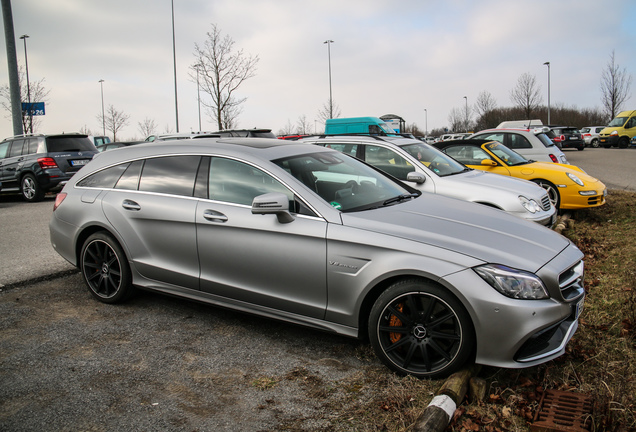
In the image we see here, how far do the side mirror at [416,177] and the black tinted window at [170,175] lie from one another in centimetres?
316

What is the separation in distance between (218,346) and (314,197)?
1.44 meters

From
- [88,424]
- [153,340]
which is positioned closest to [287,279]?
[153,340]

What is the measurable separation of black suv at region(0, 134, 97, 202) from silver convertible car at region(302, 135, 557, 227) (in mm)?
8912

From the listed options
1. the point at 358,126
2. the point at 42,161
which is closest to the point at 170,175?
the point at 42,161

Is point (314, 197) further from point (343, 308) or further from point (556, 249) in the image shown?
point (556, 249)

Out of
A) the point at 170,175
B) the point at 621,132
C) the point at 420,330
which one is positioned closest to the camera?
the point at 420,330

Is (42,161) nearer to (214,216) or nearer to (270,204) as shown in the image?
(214,216)

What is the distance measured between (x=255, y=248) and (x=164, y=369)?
111 cm

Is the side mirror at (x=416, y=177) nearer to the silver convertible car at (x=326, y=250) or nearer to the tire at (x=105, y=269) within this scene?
the silver convertible car at (x=326, y=250)

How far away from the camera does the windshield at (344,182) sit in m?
4.17

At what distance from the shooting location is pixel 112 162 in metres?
5.30

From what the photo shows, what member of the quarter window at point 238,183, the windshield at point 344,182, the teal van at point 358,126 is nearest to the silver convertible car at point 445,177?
the windshield at point 344,182

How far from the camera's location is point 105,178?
5.27 metres

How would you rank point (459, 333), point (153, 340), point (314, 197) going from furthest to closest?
point (153, 340)
point (314, 197)
point (459, 333)
